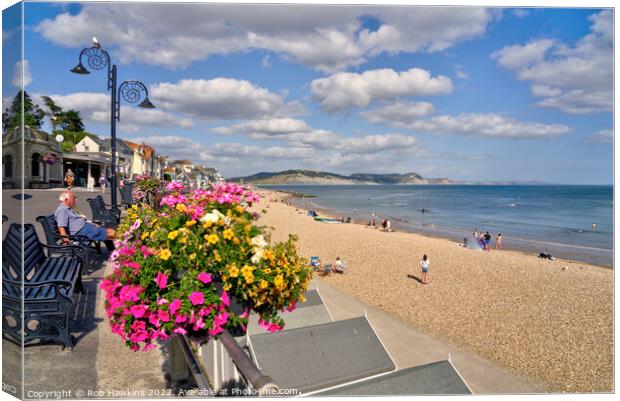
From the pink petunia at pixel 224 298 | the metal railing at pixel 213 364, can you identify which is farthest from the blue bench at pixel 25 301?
the pink petunia at pixel 224 298

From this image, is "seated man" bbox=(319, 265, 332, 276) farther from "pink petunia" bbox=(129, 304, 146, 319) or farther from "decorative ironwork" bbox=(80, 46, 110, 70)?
"pink petunia" bbox=(129, 304, 146, 319)

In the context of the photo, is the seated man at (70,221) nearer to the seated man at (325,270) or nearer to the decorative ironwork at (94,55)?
the decorative ironwork at (94,55)

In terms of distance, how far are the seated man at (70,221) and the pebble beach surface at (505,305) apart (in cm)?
226

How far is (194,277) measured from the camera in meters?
2.14

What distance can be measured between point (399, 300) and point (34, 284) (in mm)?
8333

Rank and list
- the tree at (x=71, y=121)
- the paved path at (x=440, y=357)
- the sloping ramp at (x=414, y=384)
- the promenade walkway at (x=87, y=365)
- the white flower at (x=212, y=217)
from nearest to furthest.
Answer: the white flower at (x=212, y=217) → the promenade walkway at (x=87, y=365) → the sloping ramp at (x=414, y=384) → the paved path at (x=440, y=357) → the tree at (x=71, y=121)

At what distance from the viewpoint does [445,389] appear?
3656 millimetres

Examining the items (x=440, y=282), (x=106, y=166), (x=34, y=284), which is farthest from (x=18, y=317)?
(x=106, y=166)

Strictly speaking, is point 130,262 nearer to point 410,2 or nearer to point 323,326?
point 323,326

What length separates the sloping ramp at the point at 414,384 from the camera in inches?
137

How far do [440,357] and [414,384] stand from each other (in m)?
2.06

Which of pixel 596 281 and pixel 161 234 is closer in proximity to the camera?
pixel 161 234

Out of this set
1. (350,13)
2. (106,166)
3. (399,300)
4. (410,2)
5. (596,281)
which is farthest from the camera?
(106,166)

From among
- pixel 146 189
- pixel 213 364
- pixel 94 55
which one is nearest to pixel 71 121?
pixel 146 189
